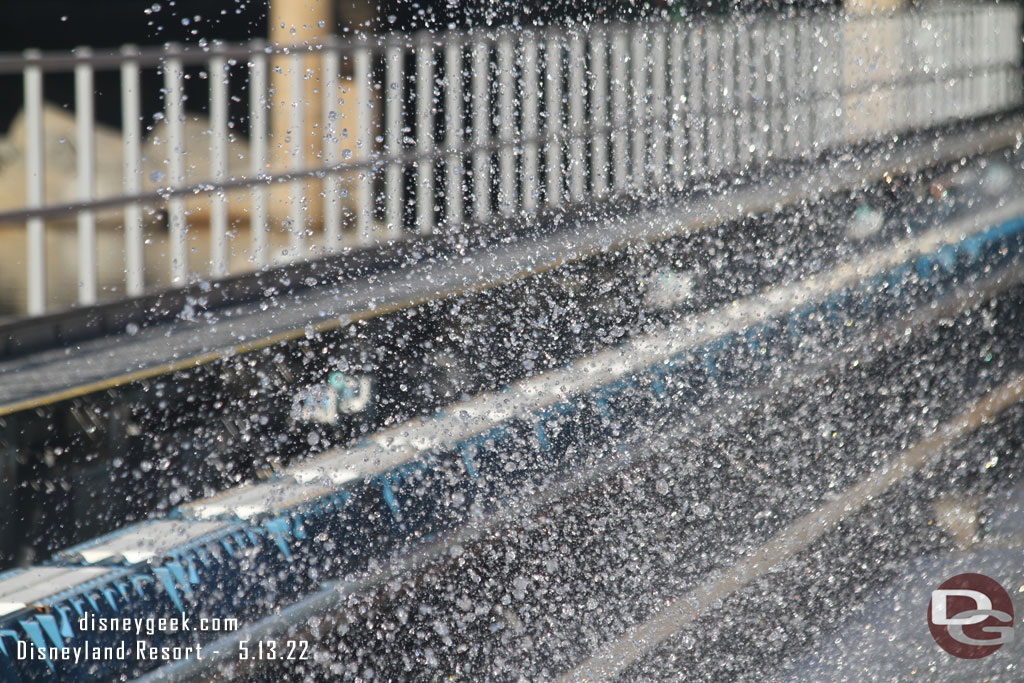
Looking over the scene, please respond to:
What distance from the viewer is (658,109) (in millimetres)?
6934

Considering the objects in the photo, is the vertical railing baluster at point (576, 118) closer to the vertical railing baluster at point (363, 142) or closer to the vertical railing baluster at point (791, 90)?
the vertical railing baluster at point (363, 142)

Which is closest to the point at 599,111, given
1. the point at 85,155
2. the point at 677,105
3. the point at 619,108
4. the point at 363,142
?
the point at 619,108

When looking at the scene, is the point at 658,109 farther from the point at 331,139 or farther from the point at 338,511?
the point at 338,511

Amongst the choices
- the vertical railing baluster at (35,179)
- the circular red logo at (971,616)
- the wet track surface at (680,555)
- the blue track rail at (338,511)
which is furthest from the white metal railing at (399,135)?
the circular red logo at (971,616)

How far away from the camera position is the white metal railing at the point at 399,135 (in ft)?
13.8

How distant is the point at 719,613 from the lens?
2.68m

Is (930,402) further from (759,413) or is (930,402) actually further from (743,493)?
(743,493)

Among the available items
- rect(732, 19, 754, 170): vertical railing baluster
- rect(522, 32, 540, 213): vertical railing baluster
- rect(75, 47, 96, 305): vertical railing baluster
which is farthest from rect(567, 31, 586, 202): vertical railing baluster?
rect(75, 47, 96, 305): vertical railing baluster

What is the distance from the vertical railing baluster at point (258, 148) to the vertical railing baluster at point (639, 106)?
2.43 m

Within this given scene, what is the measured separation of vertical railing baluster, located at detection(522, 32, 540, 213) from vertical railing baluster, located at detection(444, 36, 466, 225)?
38 cm

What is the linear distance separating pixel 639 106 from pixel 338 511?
175 inches

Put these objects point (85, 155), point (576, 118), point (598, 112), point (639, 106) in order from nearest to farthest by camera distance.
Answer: point (85, 155)
point (576, 118)
point (598, 112)
point (639, 106)

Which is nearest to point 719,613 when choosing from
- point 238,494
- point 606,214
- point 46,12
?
point 238,494

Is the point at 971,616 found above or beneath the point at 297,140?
beneath
